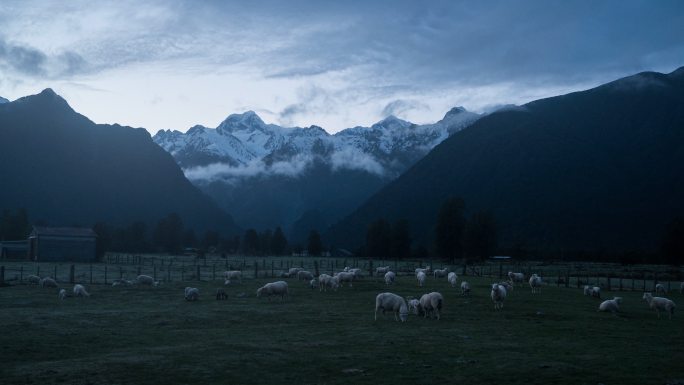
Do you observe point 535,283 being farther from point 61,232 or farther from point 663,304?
point 61,232

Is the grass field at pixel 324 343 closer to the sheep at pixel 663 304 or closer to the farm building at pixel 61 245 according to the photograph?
the sheep at pixel 663 304

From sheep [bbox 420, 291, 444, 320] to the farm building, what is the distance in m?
76.3

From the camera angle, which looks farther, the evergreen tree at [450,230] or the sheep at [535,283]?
the evergreen tree at [450,230]

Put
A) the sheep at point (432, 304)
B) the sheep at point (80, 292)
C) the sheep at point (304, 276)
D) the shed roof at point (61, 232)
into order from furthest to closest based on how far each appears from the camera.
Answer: the shed roof at point (61, 232)
the sheep at point (304, 276)
the sheep at point (80, 292)
the sheep at point (432, 304)

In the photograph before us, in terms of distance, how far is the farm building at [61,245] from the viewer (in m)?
89.2

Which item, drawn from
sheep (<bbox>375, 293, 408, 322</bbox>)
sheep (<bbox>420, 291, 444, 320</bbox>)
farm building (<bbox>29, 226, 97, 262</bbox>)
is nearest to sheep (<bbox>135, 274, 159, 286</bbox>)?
sheep (<bbox>375, 293, 408, 322</bbox>)

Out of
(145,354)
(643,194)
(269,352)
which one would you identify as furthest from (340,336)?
(643,194)

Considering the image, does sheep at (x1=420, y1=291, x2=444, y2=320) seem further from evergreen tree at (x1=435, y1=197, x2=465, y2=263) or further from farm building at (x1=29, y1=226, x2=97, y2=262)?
evergreen tree at (x1=435, y1=197, x2=465, y2=263)

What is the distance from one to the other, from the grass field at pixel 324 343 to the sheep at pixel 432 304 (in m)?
0.60

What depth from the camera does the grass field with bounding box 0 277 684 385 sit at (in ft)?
50.3

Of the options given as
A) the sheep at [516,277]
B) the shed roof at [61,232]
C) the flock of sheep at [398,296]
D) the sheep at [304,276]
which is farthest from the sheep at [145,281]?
the shed roof at [61,232]

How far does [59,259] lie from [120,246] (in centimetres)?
5701

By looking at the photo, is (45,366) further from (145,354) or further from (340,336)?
(340,336)

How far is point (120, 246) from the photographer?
478ft
